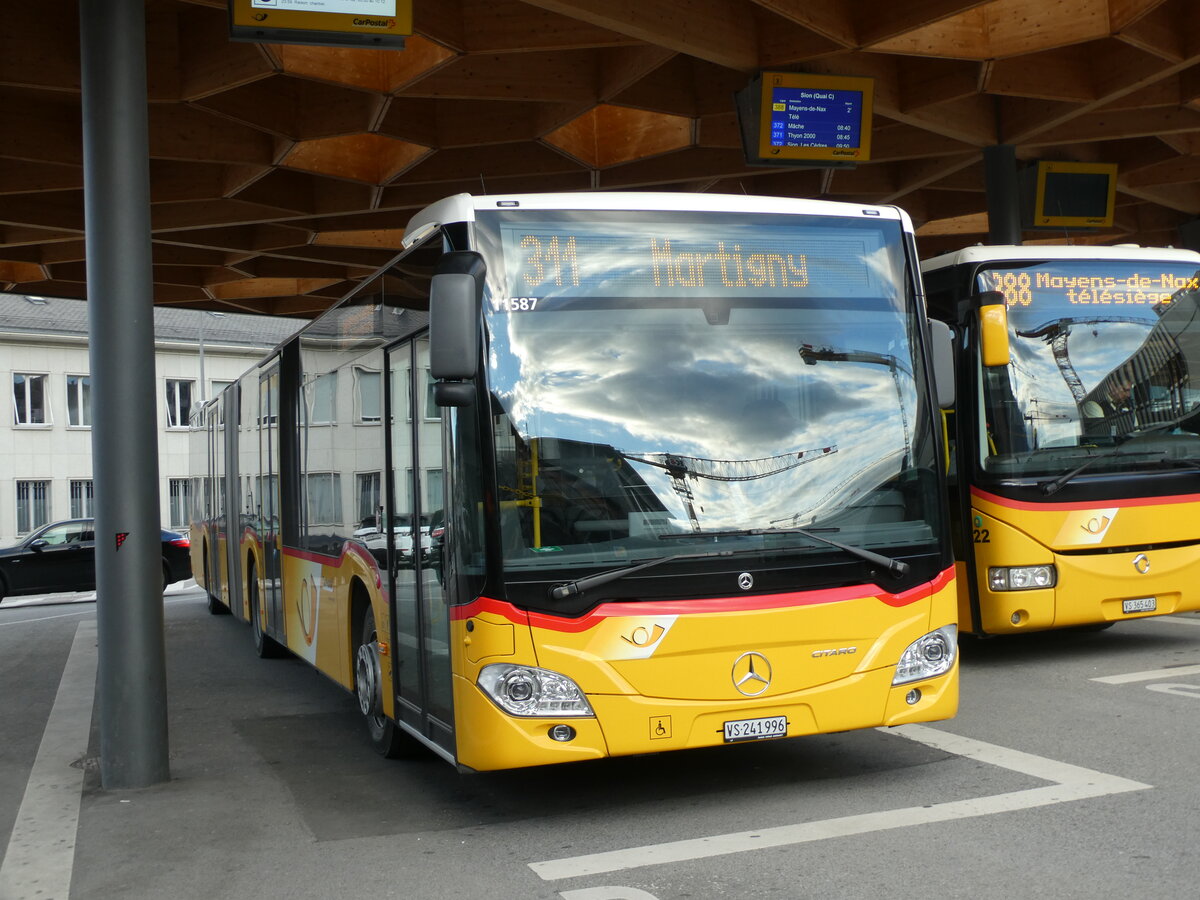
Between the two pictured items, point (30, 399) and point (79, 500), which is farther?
point (79, 500)

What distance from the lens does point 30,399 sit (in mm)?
46500

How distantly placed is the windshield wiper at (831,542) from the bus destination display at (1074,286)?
420cm

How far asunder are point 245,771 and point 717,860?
365cm

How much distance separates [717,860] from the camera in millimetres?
5672

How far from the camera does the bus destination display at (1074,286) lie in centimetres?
1025

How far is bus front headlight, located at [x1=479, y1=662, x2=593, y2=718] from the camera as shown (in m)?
6.12

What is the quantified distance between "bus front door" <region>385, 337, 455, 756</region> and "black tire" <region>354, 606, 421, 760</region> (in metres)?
0.52

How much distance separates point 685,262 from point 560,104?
8435 millimetres

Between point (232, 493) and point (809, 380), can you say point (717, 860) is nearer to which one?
point (809, 380)

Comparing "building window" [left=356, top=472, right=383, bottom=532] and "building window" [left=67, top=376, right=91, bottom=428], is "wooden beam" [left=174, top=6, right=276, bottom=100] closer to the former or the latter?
"building window" [left=356, top=472, right=383, bottom=532]

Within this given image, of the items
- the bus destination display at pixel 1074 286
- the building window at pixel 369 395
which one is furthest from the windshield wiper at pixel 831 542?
the bus destination display at pixel 1074 286

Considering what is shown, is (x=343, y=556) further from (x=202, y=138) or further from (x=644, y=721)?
(x=202, y=138)

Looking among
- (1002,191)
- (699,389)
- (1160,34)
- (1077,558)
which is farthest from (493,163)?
(699,389)

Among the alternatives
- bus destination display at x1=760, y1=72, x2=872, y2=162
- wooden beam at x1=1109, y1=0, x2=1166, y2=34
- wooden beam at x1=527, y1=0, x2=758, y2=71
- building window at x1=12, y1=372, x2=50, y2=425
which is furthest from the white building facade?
wooden beam at x1=1109, y1=0, x2=1166, y2=34
